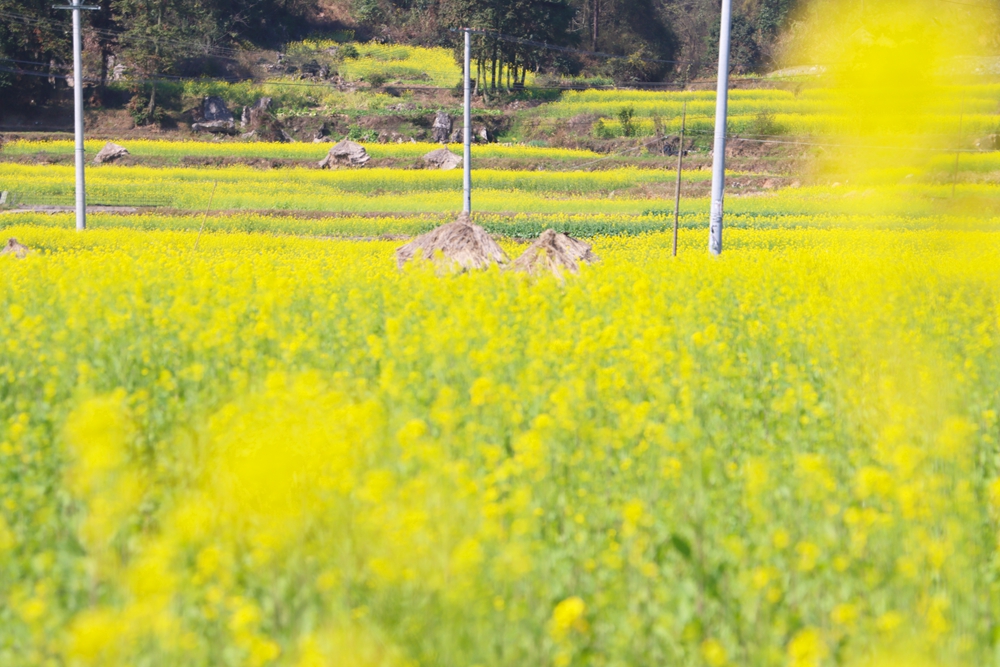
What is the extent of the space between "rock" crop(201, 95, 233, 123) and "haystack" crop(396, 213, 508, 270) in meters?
39.2

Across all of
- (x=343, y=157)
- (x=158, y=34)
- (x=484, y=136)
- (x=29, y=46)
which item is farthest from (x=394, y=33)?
(x=343, y=157)

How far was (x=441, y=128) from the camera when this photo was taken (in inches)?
1843

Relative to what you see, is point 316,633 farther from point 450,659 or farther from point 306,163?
point 306,163

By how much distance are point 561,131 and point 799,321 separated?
140ft

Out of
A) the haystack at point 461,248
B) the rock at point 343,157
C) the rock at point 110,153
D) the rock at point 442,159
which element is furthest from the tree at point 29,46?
the haystack at point 461,248

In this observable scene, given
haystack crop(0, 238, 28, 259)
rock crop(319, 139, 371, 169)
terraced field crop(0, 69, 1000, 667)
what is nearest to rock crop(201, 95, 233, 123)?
rock crop(319, 139, 371, 169)

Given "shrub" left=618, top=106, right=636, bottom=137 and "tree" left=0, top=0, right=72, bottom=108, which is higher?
"tree" left=0, top=0, right=72, bottom=108

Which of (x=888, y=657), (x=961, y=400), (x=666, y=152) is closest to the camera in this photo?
(x=888, y=657)

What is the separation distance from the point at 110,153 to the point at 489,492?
1461 inches

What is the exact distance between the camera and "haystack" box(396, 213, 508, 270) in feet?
38.3

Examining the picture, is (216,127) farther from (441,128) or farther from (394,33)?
(394,33)

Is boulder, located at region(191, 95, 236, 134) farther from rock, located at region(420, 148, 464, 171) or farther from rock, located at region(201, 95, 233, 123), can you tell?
rock, located at region(420, 148, 464, 171)

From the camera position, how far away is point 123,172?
33125 mm

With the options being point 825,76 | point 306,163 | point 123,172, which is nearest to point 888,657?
point 825,76
